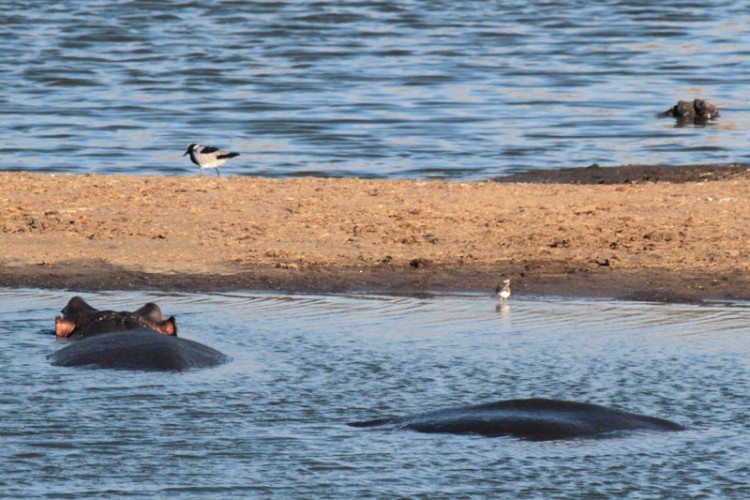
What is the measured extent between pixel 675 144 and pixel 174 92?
9159 mm

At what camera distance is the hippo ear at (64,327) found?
748 cm

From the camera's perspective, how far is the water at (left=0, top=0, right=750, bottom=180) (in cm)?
1848

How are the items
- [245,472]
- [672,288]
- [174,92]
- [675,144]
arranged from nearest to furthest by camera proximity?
[245,472] < [672,288] < [675,144] < [174,92]

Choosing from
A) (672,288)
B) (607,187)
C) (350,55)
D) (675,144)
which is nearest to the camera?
(672,288)

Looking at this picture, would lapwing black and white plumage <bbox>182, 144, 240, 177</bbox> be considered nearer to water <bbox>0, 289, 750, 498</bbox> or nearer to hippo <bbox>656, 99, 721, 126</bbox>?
water <bbox>0, 289, 750, 498</bbox>

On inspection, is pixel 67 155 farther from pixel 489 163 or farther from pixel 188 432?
pixel 188 432

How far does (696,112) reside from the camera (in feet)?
69.6

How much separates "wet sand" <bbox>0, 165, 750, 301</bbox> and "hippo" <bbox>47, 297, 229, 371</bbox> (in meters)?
1.78

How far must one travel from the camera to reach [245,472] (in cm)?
529

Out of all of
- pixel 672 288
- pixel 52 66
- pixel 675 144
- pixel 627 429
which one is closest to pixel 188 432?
pixel 627 429

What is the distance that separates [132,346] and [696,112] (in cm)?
1554

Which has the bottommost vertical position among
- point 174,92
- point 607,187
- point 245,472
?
point 245,472

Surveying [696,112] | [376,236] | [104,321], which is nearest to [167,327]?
[104,321]

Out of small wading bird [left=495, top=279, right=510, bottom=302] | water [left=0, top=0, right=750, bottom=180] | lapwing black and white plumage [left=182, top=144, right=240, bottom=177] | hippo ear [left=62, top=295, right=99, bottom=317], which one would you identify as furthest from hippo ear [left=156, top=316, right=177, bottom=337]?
water [left=0, top=0, right=750, bottom=180]
